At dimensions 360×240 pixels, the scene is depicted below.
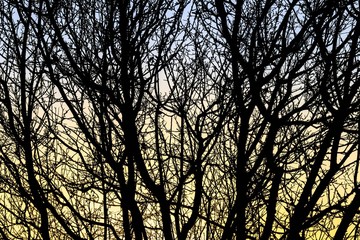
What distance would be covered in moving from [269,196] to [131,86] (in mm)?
2261

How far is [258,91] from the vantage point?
584 centimetres

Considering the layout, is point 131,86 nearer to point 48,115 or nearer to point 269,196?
point 48,115

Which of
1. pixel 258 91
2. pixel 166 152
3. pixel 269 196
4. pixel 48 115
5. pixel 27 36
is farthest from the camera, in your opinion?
pixel 27 36

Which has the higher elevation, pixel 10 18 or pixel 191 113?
pixel 10 18

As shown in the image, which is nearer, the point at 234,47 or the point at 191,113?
the point at 234,47

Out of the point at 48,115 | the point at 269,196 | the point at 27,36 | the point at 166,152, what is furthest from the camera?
the point at 27,36

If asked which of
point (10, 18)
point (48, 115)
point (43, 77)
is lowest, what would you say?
point (48, 115)

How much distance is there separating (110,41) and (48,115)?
5.68 feet

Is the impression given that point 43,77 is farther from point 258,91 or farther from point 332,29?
point 332,29

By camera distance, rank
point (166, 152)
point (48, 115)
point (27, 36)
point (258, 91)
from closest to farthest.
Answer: point (258, 91) < point (166, 152) < point (48, 115) < point (27, 36)

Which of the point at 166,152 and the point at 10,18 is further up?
the point at 10,18

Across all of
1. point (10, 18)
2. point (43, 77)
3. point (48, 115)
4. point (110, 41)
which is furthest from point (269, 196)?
point (10, 18)

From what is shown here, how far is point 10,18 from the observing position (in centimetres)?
818

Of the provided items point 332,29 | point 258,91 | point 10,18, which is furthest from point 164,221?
point 10,18
